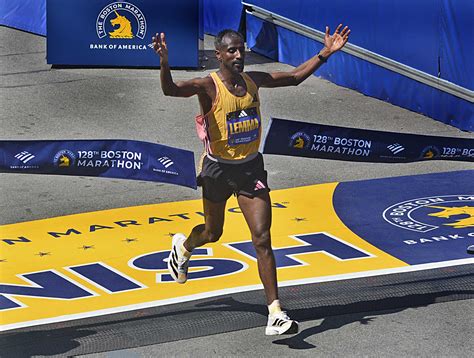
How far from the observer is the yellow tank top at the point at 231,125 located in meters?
8.29

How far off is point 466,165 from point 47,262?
5.72 m

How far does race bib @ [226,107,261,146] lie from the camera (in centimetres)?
829

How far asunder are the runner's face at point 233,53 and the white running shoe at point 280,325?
6.04 feet

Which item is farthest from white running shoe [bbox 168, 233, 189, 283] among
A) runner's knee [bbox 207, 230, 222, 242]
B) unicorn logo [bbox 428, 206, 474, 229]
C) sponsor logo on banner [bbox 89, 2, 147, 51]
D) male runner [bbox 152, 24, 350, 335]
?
sponsor logo on banner [bbox 89, 2, 147, 51]

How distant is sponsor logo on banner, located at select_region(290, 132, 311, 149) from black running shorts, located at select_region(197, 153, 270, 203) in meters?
1.34

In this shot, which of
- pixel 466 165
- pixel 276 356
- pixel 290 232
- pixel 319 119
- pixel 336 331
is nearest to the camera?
pixel 276 356

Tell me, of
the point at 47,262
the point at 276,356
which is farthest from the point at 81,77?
the point at 276,356

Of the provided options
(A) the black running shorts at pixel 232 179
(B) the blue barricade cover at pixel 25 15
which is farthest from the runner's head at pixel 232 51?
(B) the blue barricade cover at pixel 25 15

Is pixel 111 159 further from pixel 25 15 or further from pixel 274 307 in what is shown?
pixel 25 15

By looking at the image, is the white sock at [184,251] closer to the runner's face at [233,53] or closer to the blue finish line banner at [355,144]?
the blue finish line banner at [355,144]

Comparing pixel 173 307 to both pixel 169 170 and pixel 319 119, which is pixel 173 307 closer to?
pixel 169 170

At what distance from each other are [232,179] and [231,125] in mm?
419

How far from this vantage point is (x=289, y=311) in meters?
8.67

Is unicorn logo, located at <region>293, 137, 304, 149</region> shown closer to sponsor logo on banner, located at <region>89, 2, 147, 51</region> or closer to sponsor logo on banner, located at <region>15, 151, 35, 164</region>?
sponsor logo on banner, located at <region>15, 151, 35, 164</region>
